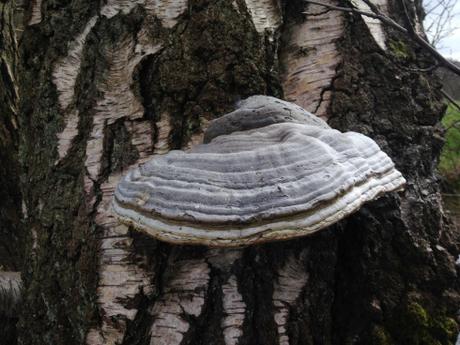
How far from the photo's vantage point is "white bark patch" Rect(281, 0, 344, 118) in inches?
72.7

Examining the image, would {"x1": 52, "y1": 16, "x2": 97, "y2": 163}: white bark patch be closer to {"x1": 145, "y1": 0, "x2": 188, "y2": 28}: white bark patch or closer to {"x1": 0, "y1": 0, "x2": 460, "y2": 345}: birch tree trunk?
{"x1": 0, "y1": 0, "x2": 460, "y2": 345}: birch tree trunk

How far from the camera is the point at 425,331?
160cm

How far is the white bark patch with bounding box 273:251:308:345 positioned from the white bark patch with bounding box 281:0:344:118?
0.73 metres

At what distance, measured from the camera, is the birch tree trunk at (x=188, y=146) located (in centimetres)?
143

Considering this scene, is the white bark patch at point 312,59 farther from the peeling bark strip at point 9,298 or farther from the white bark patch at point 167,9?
the peeling bark strip at point 9,298

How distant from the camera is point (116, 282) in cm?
146

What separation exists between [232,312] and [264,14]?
129 cm

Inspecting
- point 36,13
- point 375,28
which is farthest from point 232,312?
point 36,13

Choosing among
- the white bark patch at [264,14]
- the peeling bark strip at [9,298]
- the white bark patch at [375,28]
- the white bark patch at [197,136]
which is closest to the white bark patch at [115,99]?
the white bark patch at [197,136]

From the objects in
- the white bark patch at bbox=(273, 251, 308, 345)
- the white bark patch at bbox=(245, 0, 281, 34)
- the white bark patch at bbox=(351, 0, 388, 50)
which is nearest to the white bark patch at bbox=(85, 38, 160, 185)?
the white bark patch at bbox=(245, 0, 281, 34)

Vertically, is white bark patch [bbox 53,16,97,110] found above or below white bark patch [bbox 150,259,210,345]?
above

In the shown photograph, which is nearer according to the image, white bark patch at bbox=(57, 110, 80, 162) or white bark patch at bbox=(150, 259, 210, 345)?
white bark patch at bbox=(150, 259, 210, 345)

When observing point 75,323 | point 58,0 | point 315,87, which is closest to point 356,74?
point 315,87

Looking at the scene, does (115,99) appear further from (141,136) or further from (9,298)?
(9,298)
